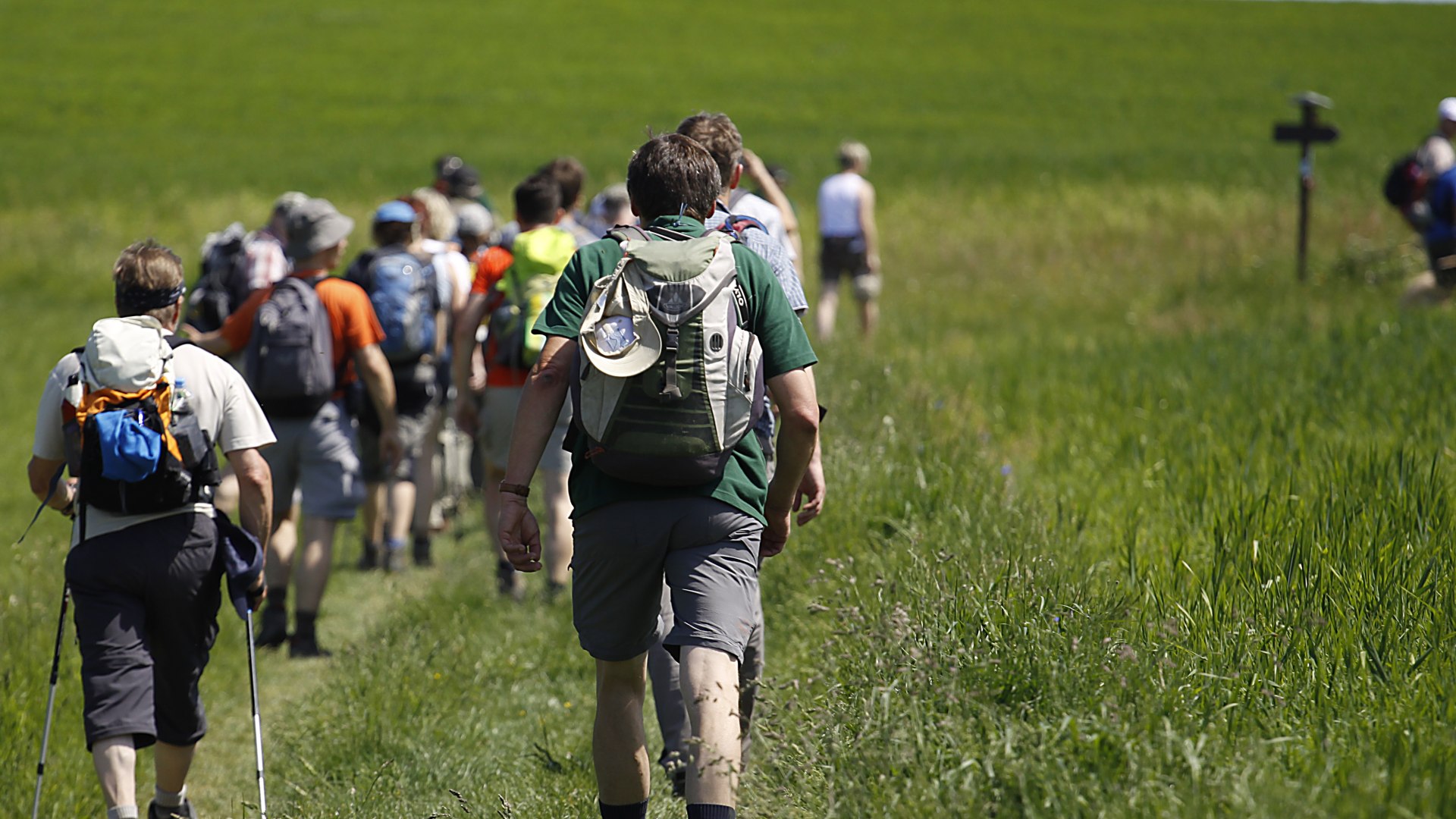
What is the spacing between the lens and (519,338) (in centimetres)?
646

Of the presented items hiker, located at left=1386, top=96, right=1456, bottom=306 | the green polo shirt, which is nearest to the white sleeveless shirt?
hiker, located at left=1386, top=96, right=1456, bottom=306

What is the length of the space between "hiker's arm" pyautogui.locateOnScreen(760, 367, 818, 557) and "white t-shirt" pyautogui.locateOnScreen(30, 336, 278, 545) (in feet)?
5.19

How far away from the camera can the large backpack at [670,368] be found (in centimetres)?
315

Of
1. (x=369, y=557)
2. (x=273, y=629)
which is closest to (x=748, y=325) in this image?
(x=273, y=629)

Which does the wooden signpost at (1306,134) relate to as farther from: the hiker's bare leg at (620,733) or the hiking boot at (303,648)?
the hiker's bare leg at (620,733)

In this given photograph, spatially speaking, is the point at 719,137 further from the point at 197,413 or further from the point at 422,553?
the point at 422,553

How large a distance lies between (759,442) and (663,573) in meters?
0.66

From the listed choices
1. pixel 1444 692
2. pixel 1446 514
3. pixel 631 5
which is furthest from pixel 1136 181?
pixel 631 5

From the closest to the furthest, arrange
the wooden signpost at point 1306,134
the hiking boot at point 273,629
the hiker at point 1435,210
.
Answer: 1. the hiking boot at point 273,629
2. the hiker at point 1435,210
3. the wooden signpost at point 1306,134

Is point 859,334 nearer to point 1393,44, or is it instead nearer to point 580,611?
point 580,611

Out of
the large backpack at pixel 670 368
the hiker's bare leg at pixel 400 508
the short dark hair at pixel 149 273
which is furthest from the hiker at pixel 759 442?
the hiker's bare leg at pixel 400 508

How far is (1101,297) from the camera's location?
60.6 ft

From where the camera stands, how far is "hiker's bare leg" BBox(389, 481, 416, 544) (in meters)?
7.63

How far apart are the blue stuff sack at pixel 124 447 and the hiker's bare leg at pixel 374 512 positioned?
389 cm
